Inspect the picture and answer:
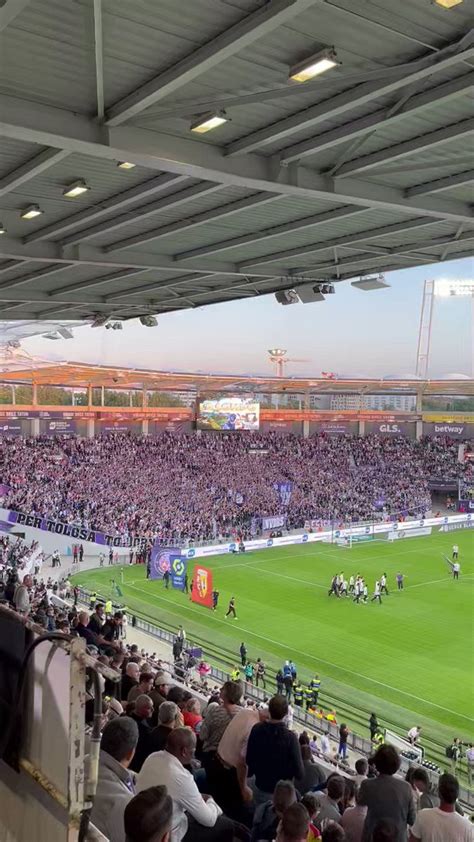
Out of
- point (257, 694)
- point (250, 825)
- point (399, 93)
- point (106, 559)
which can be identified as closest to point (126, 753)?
point (250, 825)

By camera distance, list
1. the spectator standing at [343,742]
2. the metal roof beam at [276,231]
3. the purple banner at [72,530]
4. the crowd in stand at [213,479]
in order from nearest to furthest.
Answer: the metal roof beam at [276,231], the spectator standing at [343,742], the purple banner at [72,530], the crowd in stand at [213,479]

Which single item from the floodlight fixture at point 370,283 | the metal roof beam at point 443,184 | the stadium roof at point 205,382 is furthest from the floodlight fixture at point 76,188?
the stadium roof at point 205,382

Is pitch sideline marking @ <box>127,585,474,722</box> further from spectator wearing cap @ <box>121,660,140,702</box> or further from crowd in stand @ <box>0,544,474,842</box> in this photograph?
crowd in stand @ <box>0,544,474,842</box>

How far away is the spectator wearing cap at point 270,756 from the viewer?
15.5 feet

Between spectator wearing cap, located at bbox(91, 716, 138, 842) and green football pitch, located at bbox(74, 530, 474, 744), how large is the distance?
14.6 m

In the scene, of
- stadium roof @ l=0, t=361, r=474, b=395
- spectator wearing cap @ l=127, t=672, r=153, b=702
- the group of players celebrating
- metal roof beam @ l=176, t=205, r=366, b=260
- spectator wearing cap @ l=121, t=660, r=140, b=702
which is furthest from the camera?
stadium roof @ l=0, t=361, r=474, b=395

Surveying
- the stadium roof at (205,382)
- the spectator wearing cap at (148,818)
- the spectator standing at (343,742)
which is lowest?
the spectator standing at (343,742)

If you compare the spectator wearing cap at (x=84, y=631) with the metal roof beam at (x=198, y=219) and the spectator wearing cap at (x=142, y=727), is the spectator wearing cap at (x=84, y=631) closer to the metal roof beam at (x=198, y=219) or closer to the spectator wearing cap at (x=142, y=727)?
the spectator wearing cap at (x=142, y=727)

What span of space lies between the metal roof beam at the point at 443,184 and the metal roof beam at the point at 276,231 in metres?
0.73

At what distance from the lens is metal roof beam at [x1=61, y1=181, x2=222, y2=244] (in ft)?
28.2

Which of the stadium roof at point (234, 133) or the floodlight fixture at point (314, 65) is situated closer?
the stadium roof at point (234, 133)

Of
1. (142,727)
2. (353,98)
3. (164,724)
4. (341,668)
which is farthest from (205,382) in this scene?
(164,724)

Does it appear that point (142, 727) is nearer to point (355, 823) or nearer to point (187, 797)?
point (355, 823)

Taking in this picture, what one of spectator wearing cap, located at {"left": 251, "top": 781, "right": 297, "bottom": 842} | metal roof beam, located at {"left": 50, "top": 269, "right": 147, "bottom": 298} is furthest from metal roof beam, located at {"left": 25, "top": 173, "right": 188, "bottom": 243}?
spectator wearing cap, located at {"left": 251, "top": 781, "right": 297, "bottom": 842}
